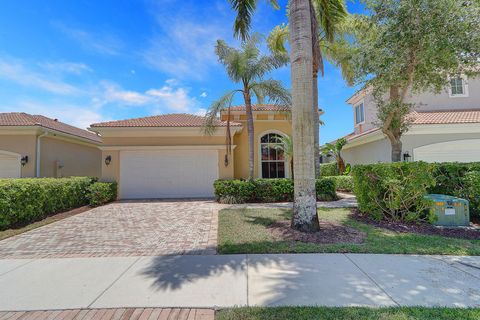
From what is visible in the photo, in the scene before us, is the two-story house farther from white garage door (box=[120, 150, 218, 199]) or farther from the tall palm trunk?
white garage door (box=[120, 150, 218, 199])

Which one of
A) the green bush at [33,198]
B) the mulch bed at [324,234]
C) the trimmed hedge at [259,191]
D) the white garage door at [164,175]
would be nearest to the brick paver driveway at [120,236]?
the green bush at [33,198]

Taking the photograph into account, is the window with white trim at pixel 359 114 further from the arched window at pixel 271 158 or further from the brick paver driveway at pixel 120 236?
the brick paver driveway at pixel 120 236

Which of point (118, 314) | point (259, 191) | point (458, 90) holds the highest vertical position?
point (458, 90)

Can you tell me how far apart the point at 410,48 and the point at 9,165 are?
19749mm

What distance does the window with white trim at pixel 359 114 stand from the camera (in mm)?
19913

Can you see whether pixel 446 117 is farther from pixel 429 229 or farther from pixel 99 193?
pixel 99 193

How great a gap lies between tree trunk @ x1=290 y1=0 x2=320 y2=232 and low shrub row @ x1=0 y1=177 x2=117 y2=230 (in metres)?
8.57

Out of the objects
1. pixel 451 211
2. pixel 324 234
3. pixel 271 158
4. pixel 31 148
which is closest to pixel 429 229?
pixel 451 211

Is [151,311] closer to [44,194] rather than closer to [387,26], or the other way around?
[44,194]

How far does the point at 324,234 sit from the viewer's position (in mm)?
6566

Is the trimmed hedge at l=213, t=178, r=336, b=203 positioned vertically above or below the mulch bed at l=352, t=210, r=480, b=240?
above

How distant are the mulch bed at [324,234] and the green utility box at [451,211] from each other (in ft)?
8.69

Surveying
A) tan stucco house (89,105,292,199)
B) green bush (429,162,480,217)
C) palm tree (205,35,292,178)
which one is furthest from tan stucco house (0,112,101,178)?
green bush (429,162,480,217)

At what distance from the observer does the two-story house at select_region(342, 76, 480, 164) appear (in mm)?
13531
